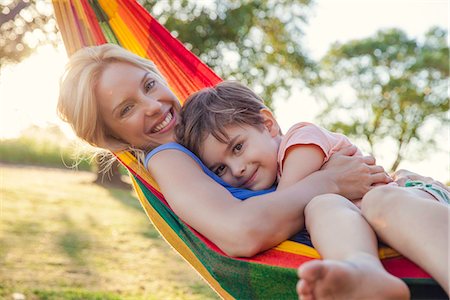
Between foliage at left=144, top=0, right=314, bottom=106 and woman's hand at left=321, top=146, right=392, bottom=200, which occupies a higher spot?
woman's hand at left=321, top=146, right=392, bottom=200

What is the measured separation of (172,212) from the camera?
1.78 meters

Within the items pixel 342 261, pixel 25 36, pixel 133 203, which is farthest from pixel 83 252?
pixel 342 261

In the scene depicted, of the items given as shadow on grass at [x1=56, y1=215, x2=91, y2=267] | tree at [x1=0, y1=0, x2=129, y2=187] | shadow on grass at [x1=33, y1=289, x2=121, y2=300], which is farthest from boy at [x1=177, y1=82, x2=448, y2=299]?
→ tree at [x1=0, y1=0, x2=129, y2=187]

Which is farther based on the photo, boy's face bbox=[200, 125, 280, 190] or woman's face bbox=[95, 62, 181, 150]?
woman's face bbox=[95, 62, 181, 150]

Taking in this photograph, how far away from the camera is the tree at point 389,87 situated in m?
14.7

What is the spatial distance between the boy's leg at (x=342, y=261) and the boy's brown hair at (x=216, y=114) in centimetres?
46

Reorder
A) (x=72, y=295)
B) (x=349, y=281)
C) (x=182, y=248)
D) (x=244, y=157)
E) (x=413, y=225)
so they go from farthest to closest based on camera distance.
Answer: (x=72, y=295), (x=182, y=248), (x=244, y=157), (x=413, y=225), (x=349, y=281)

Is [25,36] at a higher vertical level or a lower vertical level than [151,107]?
lower

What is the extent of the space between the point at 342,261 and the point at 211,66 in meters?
9.08

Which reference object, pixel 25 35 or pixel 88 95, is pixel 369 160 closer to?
pixel 88 95

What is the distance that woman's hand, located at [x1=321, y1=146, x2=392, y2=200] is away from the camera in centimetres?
166

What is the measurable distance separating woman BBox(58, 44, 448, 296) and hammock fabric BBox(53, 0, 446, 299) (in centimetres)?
5

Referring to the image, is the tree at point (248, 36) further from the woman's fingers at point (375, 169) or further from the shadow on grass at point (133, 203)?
the woman's fingers at point (375, 169)

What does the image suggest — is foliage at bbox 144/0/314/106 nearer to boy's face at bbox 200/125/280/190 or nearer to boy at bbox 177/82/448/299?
boy at bbox 177/82/448/299
